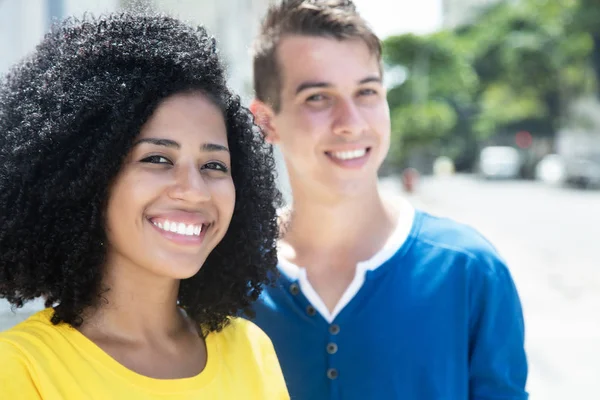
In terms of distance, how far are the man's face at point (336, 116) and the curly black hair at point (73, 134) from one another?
599mm

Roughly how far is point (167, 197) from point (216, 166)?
0.56 feet

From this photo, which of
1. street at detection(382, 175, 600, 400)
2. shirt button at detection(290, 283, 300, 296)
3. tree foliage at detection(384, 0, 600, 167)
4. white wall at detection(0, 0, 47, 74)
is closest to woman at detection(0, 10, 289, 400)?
shirt button at detection(290, 283, 300, 296)

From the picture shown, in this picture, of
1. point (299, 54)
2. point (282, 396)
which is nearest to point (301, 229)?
point (299, 54)

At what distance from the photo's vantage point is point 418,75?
4303cm

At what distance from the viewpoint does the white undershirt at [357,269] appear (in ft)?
6.79

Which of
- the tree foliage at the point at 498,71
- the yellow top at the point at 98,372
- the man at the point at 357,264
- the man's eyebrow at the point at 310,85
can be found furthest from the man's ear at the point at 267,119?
the tree foliage at the point at 498,71

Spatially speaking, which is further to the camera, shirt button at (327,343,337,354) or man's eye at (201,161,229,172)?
shirt button at (327,343,337,354)

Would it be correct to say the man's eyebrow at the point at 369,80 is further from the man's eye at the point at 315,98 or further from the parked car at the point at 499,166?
the parked car at the point at 499,166

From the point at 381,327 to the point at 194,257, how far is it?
67 cm

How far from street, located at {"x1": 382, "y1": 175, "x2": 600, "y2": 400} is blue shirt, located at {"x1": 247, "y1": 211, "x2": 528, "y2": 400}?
3732 millimetres

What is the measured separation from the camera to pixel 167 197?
4.96ft

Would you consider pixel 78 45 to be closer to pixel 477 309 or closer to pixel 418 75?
pixel 477 309

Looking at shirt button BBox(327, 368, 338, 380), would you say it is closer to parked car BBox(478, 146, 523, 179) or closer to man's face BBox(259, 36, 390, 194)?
man's face BBox(259, 36, 390, 194)

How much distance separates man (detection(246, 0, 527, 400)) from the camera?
78.1 inches
